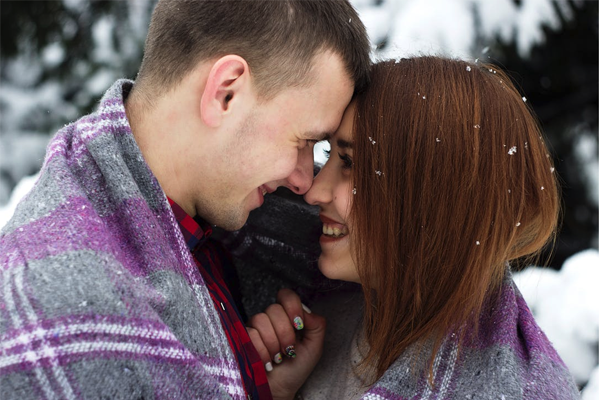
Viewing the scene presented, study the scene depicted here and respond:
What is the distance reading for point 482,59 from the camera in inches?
90.3

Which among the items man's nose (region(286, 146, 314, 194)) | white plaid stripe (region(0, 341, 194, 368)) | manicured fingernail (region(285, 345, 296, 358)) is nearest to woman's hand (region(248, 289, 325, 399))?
manicured fingernail (region(285, 345, 296, 358))

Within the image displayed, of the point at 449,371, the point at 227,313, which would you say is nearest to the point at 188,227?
the point at 227,313

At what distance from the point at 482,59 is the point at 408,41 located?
0.29 m

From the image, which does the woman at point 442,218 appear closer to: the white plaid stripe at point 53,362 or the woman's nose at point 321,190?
the woman's nose at point 321,190

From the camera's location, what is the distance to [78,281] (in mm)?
1184

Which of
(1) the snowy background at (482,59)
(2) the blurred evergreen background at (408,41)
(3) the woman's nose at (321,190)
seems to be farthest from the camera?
(2) the blurred evergreen background at (408,41)

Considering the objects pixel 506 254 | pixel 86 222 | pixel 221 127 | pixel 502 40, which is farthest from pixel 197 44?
pixel 502 40

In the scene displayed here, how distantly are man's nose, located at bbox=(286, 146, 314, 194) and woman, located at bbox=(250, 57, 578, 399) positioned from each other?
111 millimetres

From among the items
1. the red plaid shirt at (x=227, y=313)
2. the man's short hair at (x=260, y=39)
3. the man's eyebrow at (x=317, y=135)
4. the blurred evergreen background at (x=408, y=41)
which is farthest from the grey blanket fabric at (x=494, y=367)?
the blurred evergreen background at (x=408, y=41)

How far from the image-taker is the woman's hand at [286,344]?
5.96 ft

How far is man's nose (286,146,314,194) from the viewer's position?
1773 mm

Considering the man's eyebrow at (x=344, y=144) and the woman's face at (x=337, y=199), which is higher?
the man's eyebrow at (x=344, y=144)

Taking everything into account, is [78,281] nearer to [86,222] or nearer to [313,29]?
[86,222]

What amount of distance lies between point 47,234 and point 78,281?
0.43 ft
